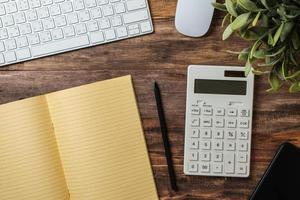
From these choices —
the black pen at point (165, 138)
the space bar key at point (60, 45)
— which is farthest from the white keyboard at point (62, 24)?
the black pen at point (165, 138)

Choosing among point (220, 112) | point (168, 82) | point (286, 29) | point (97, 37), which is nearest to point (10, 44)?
point (97, 37)

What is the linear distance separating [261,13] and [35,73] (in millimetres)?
449

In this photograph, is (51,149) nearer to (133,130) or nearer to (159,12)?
(133,130)

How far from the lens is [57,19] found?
938 mm

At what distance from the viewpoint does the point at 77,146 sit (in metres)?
0.93

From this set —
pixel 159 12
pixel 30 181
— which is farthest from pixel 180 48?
pixel 30 181

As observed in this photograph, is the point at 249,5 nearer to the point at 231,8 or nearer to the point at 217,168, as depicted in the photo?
the point at 231,8

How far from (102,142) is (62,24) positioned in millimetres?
227

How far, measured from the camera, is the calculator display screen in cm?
93

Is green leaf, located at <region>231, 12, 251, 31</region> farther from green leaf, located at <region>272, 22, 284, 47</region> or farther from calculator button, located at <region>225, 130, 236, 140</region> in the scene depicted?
calculator button, located at <region>225, 130, 236, 140</region>

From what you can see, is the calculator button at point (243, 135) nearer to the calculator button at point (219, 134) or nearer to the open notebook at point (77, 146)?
the calculator button at point (219, 134)

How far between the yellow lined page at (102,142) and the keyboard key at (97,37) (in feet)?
0.25

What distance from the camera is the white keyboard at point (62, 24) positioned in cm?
93

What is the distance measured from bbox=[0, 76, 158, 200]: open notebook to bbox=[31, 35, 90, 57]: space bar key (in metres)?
0.08
